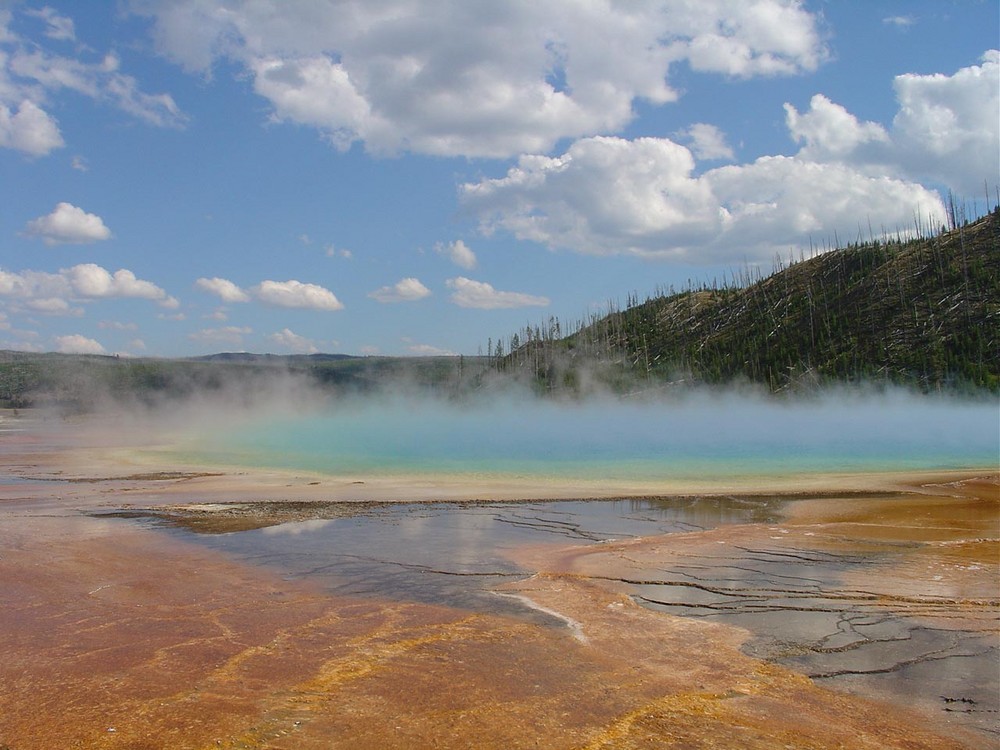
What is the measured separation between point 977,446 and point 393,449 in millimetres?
28556

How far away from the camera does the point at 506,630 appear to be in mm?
8164

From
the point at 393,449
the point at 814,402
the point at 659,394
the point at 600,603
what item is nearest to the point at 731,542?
the point at 600,603

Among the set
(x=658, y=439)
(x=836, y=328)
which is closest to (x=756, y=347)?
(x=836, y=328)

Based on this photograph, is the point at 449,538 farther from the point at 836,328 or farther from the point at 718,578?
the point at 836,328

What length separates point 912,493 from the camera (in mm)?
18812

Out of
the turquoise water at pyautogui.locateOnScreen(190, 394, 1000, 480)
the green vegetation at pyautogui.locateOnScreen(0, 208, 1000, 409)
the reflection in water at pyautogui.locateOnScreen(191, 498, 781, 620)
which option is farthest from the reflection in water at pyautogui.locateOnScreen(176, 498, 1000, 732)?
the green vegetation at pyautogui.locateOnScreen(0, 208, 1000, 409)

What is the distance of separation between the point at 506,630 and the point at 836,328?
88.6 meters

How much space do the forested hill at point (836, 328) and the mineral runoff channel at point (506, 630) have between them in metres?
64.1

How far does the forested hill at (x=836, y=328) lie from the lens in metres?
72.6

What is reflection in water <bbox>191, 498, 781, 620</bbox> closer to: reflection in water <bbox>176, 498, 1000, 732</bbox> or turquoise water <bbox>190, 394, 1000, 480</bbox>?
reflection in water <bbox>176, 498, 1000, 732</bbox>

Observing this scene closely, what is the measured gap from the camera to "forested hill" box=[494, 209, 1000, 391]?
238ft

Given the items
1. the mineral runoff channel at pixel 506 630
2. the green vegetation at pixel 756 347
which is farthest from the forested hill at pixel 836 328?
the mineral runoff channel at pixel 506 630

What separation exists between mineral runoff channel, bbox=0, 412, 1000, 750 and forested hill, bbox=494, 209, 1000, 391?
210 feet

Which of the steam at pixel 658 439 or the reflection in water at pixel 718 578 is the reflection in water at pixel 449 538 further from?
the steam at pixel 658 439
